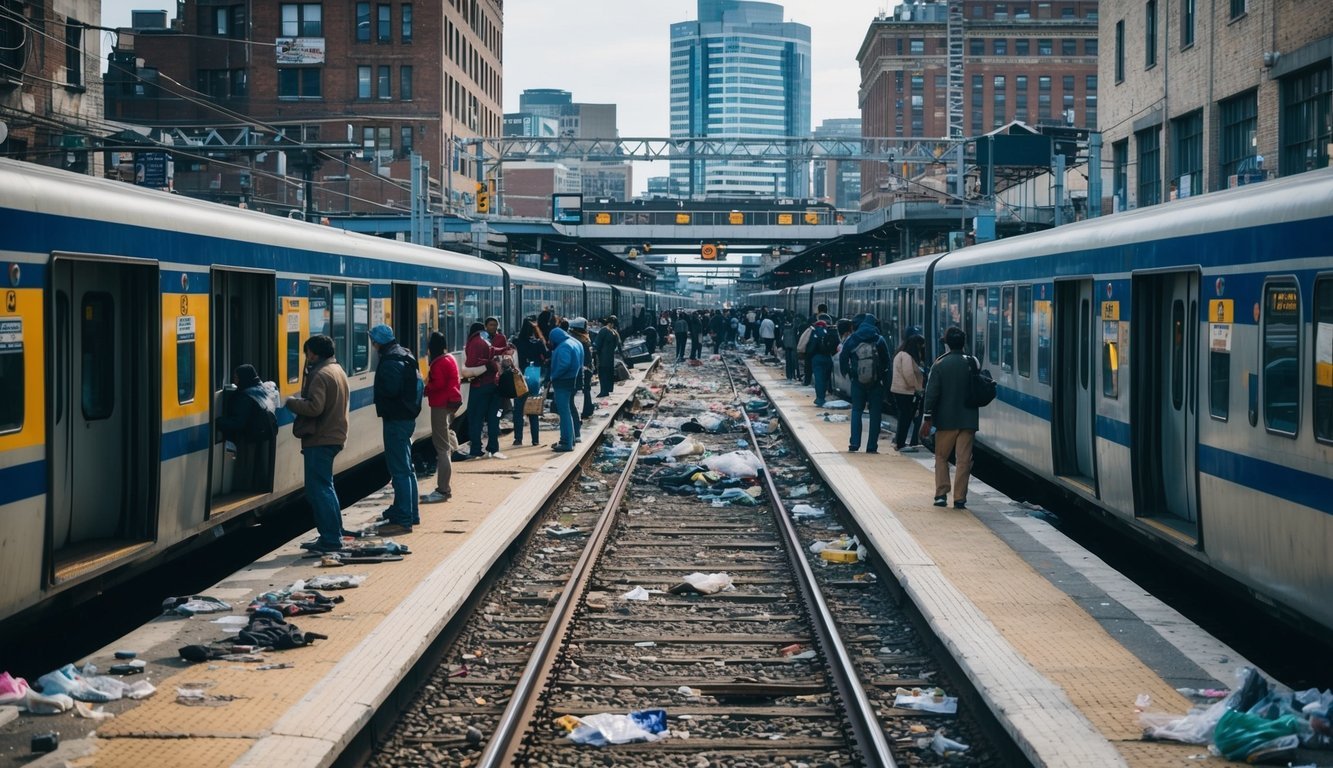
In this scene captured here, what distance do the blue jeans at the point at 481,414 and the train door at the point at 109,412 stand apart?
9.07 metres

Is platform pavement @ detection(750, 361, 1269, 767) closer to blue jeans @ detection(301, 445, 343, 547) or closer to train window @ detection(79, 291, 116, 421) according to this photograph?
A: blue jeans @ detection(301, 445, 343, 547)

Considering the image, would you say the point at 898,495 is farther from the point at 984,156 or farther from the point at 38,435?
the point at 984,156

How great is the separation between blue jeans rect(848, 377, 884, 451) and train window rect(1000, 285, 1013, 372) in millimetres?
2601

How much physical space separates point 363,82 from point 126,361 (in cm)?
7417

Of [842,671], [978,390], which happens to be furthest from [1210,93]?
[842,671]

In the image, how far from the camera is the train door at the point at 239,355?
1221 cm

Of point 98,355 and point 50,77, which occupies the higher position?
point 50,77

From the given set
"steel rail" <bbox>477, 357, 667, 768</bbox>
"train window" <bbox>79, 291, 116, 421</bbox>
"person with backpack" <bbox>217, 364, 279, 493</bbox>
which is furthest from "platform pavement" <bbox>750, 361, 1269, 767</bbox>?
"train window" <bbox>79, 291, 116, 421</bbox>

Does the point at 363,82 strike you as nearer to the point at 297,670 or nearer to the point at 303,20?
the point at 303,20

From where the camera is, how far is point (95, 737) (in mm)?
7352

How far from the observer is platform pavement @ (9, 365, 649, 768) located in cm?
709

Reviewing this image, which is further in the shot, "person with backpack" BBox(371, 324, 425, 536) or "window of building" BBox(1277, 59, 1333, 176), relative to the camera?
"window of building" BBox(1277, 59, 1333, 176)

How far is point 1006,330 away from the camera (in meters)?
18.5

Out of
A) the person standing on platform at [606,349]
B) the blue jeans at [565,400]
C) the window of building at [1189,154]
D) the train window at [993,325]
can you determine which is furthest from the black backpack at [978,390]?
the window of building at [1189,154]
